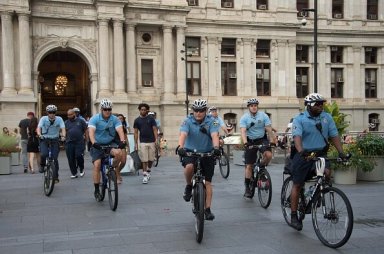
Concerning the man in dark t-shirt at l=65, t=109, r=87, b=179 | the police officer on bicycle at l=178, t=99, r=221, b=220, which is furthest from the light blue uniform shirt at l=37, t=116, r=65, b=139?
the police officer on bicycle at l=178, t=99, r=221, b=220

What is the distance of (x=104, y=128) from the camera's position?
9.33m

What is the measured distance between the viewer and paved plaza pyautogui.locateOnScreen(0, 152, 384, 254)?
625 centimetres

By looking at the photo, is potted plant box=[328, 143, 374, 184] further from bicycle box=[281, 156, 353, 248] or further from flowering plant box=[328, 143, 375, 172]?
bicycle box=[281, 156, 353, 248]

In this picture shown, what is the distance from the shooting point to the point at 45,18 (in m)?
30.2

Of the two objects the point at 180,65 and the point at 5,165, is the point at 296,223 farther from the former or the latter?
the point at 180,65

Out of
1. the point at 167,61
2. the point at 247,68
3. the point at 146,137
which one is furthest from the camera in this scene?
the point at 247,68

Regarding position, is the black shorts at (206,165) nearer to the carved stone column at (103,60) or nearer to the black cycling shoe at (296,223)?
the black cycling shoe at (296,223)

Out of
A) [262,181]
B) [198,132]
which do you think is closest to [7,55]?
[262,181]

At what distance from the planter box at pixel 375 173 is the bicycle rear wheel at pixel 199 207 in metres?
7.24

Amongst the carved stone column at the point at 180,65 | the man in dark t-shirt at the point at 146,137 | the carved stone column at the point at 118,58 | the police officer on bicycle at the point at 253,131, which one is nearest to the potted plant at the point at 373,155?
the police officer on bicycle at the point at 253,131

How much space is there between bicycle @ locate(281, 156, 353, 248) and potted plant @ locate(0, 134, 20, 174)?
1159 cm

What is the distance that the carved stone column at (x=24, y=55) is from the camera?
1131 inches

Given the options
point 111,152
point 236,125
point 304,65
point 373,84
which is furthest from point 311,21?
point 111,152

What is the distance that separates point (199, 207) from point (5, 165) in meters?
11.0
